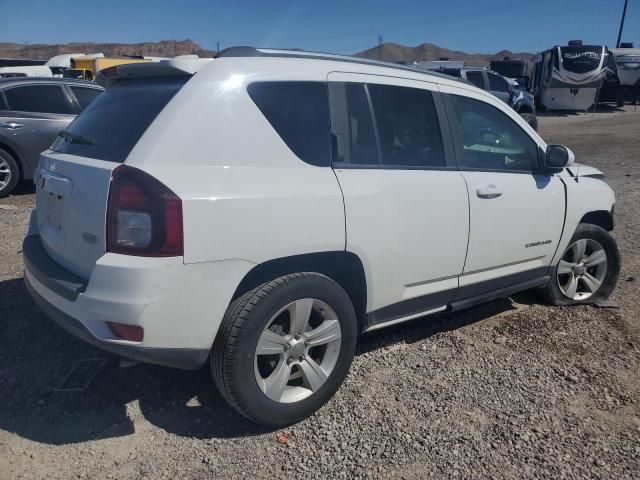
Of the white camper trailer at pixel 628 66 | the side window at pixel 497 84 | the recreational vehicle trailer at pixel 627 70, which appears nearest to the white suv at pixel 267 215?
the side window at pixel 497 84

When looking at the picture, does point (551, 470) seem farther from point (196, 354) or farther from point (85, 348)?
point (85, 348)

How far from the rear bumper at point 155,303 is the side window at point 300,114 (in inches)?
28.0

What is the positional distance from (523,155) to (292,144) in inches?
78.6

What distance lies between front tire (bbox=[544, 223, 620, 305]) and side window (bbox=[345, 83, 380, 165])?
82.6 inches

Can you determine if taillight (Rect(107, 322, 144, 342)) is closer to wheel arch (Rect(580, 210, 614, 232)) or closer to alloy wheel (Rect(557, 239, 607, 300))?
alloy wheel (Rect(557, 239, 607, 300))

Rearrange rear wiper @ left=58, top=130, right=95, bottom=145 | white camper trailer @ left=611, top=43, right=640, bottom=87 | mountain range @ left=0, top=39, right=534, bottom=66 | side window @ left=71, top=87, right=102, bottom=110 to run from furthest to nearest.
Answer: mountain range @ left=0, top=39, right=534, bottom=66 → white camper trailer @ left=611, top=43, right=640, bottom=87 → side window @ left=71, top=87, right=102, bottom=110 → rear wiper @ left=58, top=130, right=95, bottom=145

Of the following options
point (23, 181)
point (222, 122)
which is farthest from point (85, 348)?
point (23, 181)

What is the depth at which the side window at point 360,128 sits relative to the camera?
10.5 ft

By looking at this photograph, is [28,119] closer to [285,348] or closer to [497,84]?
[285,348]

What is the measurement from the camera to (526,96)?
19.1 meters

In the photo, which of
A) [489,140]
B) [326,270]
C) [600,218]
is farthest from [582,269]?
[326,270]

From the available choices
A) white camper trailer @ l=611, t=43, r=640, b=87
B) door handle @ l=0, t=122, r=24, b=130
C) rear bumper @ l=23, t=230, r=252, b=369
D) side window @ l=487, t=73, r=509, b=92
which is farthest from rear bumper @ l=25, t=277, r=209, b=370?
white camper trailer @ l=611, t=43, r=640, b=87

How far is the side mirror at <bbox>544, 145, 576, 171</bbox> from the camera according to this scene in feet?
13.4

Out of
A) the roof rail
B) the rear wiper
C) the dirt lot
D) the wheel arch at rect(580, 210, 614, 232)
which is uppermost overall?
the roof rail
